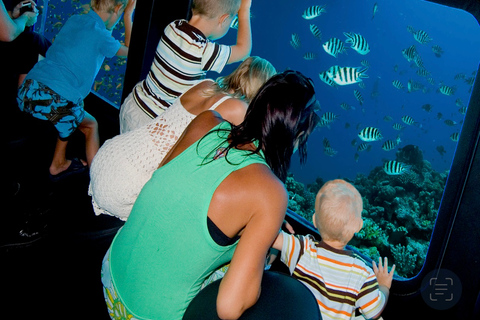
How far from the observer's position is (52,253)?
2178 millimetres

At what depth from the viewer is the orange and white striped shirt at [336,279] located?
158 cm

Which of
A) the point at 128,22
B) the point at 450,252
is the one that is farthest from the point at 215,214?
the point at 128,22

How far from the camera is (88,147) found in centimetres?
388

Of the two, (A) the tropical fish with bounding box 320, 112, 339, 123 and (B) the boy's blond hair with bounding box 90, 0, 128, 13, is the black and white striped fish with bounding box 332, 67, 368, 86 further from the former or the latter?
(B) the boy's blond hair with bounding box 90, 0, 128, 13

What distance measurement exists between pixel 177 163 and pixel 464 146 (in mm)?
1591

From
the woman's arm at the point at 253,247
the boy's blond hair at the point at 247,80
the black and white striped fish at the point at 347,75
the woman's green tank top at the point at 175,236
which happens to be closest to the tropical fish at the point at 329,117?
the black and white striped fish at the point at 347,75

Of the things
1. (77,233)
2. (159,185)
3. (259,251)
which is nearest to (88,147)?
(77,233)

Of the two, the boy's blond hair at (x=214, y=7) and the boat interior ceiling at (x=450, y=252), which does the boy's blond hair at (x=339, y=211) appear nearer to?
the boat interior ceiling at (x=450, y=252)

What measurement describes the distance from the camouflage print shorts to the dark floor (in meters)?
0.79

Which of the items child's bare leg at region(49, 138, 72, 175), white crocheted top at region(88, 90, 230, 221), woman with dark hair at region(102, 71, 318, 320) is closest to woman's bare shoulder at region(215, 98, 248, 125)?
white crocheted top at region(88, 90, 230, 221)

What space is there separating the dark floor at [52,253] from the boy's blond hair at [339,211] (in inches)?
45.6

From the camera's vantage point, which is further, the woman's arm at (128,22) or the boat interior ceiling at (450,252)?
the woman's arm at (128,22)

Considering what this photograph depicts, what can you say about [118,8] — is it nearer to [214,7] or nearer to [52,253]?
[214,7]

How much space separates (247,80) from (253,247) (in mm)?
1134
